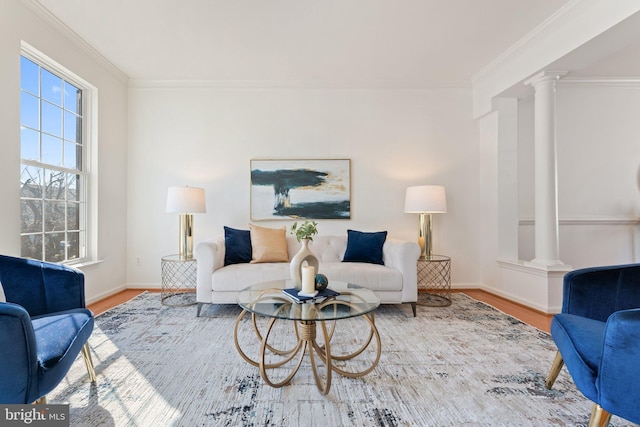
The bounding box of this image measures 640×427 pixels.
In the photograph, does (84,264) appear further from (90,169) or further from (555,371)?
(555,371)

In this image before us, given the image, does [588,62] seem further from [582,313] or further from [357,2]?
[582,313]

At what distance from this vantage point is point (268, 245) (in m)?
3.50

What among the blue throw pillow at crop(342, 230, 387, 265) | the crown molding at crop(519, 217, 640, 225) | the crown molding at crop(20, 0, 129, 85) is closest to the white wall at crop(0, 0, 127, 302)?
the crown molding at crop(20, 0, 129, 85)

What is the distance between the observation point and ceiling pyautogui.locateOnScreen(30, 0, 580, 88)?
8.70 feet

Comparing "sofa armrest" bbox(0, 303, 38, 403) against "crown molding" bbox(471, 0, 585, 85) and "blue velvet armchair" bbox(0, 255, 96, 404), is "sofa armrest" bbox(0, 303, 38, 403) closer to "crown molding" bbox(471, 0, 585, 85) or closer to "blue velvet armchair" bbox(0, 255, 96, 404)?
"blue velvet armchair" bbox(0, 255, 96, 404)

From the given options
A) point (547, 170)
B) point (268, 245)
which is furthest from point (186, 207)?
point (547, 170)

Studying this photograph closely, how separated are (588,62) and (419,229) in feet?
7.28

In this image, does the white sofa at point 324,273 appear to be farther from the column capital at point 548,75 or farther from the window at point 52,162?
the column capital at point 548,75

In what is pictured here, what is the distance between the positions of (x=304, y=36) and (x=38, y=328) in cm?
296

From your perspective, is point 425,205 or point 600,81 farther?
point 600,81

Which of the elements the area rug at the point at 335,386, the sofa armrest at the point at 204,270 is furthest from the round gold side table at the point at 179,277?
the area rug at the point at 335,386

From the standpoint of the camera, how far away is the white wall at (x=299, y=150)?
4094 millimetres

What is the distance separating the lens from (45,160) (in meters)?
2.98

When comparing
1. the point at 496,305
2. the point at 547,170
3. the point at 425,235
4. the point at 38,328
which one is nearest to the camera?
the point at 38,328
